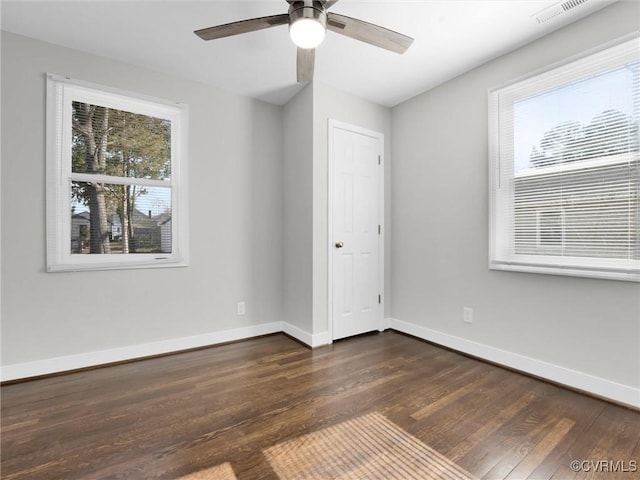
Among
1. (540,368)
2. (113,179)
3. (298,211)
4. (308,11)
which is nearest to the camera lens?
(308,11)

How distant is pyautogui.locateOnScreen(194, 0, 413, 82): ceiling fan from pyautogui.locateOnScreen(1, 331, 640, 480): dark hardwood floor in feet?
7.22

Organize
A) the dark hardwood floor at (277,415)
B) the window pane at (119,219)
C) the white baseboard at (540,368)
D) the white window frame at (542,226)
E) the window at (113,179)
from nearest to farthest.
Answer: the dark hardwood floor at (277,415) → the white baseboard at (540,368) → the white window frame at (542,226) → the window at (113,179) → the window pane at (119,219)

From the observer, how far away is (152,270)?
283 cm

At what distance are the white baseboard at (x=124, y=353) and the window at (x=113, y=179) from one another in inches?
28.2

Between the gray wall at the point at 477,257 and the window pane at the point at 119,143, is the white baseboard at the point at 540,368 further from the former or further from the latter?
the window pane at the point at 119,143

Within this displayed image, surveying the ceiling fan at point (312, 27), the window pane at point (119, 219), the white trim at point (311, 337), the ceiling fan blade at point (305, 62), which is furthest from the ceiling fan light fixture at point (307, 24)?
the white trim at point (311, 337)

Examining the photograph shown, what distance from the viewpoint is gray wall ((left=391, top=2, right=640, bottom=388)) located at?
2.02 m

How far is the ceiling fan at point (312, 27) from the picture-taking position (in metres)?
1.67

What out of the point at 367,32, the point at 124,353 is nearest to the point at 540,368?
the point at 367,32

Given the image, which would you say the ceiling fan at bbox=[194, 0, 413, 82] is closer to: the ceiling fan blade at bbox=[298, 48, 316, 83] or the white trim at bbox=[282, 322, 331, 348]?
the ceiling fan blade at bbox=[298, 48, 316, 83]

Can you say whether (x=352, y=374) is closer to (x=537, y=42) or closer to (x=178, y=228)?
(x=178, y=228)

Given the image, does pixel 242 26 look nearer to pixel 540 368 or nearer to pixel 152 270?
pixel 152 270

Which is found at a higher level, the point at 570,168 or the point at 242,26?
the point at 242,26

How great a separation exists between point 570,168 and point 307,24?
2.04 metres
